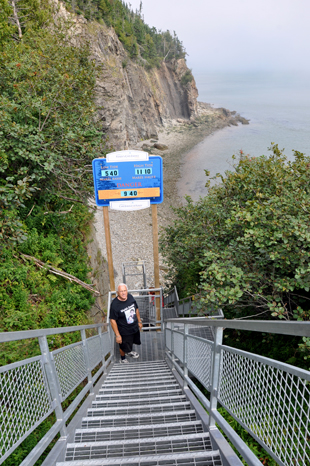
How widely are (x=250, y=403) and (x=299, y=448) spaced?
47cm

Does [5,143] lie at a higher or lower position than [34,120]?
lower

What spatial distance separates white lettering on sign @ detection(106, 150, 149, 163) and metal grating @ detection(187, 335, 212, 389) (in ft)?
15.2

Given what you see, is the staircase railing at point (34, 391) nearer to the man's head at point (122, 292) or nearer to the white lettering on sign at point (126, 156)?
the man's head at point (122, 292)

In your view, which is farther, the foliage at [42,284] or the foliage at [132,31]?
the foliage at [132,31]

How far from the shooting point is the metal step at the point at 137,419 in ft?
8.55

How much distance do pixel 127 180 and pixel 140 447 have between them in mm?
5553

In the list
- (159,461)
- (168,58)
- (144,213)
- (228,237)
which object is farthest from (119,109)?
(168,58)

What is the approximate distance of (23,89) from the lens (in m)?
6.52

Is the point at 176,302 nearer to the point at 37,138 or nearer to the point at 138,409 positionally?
the point at 37,138

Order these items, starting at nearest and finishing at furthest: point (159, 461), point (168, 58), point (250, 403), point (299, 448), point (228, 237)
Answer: point (299, 448) < point (250, 403) < point (159, 461) < point (228, 237) < point (168, 58)

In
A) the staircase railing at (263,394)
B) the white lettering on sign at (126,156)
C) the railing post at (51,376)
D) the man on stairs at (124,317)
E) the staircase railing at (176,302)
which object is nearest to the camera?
the staircase railing at (263,394)

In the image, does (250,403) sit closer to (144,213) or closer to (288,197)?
(288,197)

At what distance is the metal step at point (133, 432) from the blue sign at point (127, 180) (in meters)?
5.09

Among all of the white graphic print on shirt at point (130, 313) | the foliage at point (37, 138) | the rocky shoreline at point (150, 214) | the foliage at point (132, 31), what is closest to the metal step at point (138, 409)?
the white graphic print on shirt at point (130, 313)
